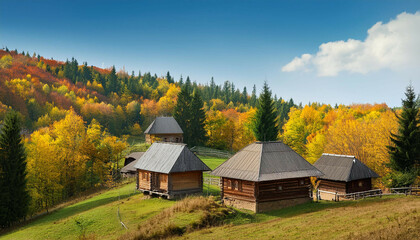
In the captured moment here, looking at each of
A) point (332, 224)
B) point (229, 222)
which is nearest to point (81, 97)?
point (229, 222)

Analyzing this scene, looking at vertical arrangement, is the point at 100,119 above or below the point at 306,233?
above

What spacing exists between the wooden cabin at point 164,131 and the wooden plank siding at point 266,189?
33.5 metres

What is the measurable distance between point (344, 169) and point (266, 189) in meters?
10.8

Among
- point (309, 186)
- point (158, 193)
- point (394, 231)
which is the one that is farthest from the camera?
point (158, 193)

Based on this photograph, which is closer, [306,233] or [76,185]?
[306,233]

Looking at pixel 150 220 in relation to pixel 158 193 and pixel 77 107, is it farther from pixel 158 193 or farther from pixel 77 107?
pixel 77 107

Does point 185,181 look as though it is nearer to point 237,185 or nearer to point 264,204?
point 237,185

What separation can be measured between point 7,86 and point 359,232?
121576mm

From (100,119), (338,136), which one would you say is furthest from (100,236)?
(100,119)

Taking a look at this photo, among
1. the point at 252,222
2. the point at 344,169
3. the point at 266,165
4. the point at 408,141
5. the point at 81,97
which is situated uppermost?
the point at 81,97

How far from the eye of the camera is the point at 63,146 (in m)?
51.6

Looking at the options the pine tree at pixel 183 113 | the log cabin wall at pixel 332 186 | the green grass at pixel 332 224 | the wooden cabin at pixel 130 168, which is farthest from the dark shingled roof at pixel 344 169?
the pine tree at pixel 183 113

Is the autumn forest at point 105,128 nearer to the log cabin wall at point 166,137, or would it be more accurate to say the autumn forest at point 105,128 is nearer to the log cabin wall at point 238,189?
the log cabin wall at point 166,137

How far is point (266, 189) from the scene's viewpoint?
29078 millimetres
